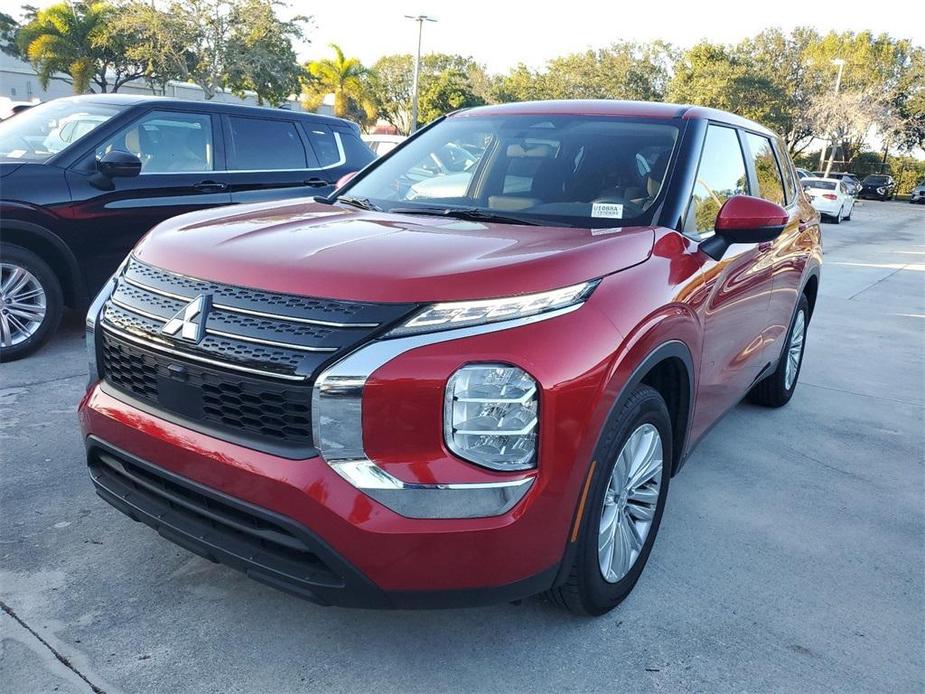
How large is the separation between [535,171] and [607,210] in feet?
1.67

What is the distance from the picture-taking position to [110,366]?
2600mm

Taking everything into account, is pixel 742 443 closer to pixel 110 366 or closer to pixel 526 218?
pixel 526 218

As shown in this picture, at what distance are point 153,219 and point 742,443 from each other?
14.0ft

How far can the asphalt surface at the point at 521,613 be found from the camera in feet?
7.86

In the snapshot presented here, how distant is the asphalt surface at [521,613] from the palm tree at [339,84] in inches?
1715

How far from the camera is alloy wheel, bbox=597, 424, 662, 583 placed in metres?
2.56

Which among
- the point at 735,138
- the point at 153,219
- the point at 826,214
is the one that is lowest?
the point at 826,214

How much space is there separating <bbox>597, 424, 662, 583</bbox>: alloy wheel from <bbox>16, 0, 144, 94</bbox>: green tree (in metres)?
34.2

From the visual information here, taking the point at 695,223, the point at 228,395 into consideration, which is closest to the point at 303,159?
the point at 695,223

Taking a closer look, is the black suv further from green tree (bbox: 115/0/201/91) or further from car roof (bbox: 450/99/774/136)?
green tree (bbox: 115/0/201/91)

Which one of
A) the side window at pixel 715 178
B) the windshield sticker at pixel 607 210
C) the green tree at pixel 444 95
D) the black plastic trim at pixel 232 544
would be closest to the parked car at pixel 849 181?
the green tree at pixel 444 95

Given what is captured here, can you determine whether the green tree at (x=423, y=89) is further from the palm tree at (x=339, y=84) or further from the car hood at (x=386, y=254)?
the car hood at (x=386, y=254)

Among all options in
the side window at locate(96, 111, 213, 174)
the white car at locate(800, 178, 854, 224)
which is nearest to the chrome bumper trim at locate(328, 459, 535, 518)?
the side window at locate(96, 111, 213, 174)

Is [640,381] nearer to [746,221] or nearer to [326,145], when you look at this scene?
[746,221]
